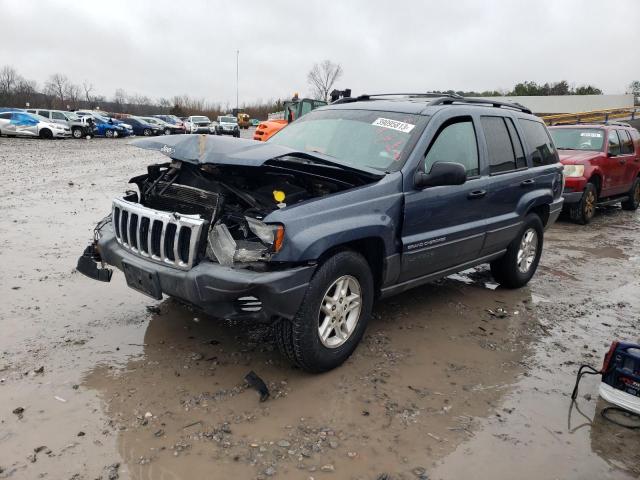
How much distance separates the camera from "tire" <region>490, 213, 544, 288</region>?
17.5ft

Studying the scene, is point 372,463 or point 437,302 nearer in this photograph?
point 372,463

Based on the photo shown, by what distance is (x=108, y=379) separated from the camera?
3293 mm

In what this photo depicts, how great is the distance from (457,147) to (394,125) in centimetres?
60

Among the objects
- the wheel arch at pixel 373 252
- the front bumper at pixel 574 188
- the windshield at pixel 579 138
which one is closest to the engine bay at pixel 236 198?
the wheel arch at pixel 373 252

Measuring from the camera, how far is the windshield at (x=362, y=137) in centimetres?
391

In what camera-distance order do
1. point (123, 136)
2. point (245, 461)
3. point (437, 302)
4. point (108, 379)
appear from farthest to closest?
point (123, 136) → point (437, 302) → point (108, 379) → point (245, 461)

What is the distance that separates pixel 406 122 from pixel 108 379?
2890mm

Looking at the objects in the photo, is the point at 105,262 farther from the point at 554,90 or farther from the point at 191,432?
the point at 554,90

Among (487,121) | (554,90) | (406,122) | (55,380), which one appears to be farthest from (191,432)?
(554,90)

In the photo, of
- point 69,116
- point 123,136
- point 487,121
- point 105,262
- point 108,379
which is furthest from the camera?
point 123,136

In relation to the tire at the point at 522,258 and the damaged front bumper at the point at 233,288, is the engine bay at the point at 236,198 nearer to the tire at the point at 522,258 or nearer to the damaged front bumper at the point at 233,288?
the damaged front bumper at the point at 233,288

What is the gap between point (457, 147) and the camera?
4.29 metres

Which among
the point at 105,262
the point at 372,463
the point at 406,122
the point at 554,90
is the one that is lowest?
the point at 372,463

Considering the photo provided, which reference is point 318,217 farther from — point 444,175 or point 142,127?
point 142,127
